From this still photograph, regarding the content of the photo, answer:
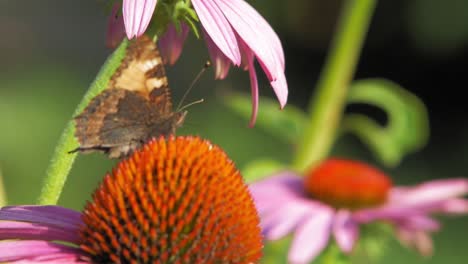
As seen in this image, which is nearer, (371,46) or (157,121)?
(157,121)

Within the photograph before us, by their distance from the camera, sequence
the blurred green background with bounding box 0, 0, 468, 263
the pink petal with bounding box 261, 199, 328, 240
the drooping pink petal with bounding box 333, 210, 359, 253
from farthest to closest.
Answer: the blurred green background with bounding box 0, 0, 468, 263, the pink petal with bounding box 261, 199, 328, 240, the drooping pink petal with bounding box 333, 210, 359, 253

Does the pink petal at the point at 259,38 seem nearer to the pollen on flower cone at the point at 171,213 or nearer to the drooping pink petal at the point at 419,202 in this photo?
the pollen on flower cone at the point at 171,213

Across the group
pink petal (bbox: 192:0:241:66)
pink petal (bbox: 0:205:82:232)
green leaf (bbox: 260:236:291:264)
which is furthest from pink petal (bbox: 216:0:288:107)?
green leaf (bbox: 260:236:291:264)

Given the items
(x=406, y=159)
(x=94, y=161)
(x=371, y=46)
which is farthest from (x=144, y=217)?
(x=371, y=46)

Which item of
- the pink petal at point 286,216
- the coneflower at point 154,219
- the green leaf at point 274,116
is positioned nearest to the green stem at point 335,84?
the green leaf at point 274,116

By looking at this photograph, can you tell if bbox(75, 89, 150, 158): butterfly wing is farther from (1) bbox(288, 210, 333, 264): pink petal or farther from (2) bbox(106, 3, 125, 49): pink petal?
(1) bbox(288, 210, 333, 264): pink petal

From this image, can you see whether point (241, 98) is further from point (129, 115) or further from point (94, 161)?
point (94, 161)

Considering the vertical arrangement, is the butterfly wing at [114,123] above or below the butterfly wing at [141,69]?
below
